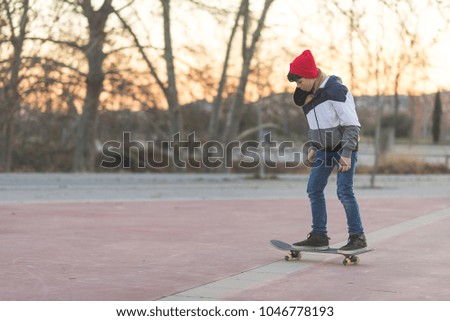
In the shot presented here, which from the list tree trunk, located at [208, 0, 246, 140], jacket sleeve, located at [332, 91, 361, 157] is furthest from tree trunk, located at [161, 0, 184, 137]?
jacket sleeve, located at [332, 91, 361, 157]

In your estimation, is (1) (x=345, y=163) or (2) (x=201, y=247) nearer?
(1) (x=345, y=163)

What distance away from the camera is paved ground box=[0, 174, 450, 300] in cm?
692

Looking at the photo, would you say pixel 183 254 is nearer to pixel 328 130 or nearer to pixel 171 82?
pixel 328 130

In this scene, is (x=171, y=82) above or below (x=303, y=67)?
above

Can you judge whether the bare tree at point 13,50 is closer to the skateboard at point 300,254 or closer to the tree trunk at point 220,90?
the tree trunk at point 220,90

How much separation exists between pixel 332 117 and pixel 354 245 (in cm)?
115

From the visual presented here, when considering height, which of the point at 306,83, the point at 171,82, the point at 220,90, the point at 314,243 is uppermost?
the point at 171,82

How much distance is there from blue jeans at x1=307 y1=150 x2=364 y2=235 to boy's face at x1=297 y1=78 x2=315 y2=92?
58 centimetres

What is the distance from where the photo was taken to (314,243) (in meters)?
8.51

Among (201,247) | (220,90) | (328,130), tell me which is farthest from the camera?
(220,90)

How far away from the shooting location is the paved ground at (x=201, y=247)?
22.7 ft

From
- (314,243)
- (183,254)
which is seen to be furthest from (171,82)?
(314,243)

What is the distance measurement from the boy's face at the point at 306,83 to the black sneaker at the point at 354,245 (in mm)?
1368
